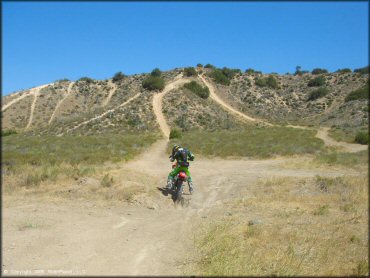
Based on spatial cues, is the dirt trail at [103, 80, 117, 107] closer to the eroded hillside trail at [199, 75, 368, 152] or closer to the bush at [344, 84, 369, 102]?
the eroded hillside trail at [199, 75, 368, 152]

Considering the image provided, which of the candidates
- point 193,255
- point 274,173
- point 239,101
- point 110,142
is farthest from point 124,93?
point 193,255

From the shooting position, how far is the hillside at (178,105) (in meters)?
54.9

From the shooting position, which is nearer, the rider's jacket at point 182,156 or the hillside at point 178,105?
A: the rider's jacket at point 182,156

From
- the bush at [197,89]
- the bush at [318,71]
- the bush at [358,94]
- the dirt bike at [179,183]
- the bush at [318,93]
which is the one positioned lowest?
the dirt bike at [179,183]

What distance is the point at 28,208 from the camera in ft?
41.5

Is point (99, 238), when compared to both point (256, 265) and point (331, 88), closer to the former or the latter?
point (256, 265)

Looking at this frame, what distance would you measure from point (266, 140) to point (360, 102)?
3856 centimetres

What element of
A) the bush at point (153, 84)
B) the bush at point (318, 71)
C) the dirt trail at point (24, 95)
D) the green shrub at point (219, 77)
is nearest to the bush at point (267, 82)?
the green shrub at point (219, 77)

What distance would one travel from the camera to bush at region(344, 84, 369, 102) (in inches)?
2589

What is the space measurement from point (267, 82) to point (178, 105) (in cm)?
2962

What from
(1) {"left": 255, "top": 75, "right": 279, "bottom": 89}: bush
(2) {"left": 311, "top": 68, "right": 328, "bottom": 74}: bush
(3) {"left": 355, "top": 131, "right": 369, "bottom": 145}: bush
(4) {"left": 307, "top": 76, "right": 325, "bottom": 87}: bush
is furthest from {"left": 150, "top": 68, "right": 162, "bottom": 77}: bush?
(3) {"left": 355, "top": 131, "right": 369, "bottom": 145}: bush

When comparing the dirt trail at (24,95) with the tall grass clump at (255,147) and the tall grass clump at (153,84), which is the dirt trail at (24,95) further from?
the tall grass clump at (255,147)

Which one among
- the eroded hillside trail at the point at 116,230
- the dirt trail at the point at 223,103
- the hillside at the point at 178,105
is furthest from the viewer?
the dirt trail at the point at 223,103

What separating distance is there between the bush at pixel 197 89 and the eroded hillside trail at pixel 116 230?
4997 cm
